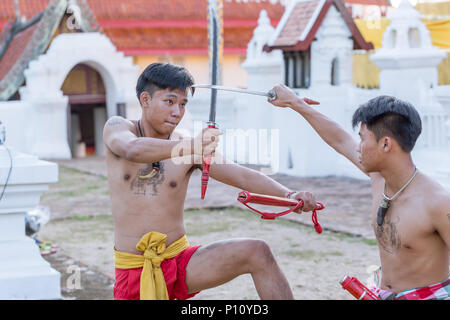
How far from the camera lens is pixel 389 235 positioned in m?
3.41

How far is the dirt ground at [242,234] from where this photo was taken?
6285 mm

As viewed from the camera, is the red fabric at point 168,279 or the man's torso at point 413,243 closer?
the man's torso at point 413,243

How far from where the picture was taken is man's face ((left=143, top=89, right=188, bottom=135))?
3.70 metres

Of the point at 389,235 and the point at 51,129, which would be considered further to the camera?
the point at 51,129

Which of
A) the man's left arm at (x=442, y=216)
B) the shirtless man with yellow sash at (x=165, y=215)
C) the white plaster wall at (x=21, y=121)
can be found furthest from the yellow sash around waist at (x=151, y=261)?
the white plaster wall at (x=21, y=121)

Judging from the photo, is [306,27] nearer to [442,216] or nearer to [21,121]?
[21,121]

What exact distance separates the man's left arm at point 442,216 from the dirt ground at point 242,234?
268 cm

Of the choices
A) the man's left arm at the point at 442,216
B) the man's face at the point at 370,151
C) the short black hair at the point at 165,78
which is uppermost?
the short black hair at the point at 165,78

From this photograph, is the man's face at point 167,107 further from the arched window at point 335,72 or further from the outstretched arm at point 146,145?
the arched window at point 335,72

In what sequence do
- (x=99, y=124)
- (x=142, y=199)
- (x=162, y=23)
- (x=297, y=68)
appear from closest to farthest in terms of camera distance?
1. (x=142, y=199)
2. (x=297, y=68)
3. (x=99, y=124)
4. (x=162, y=23)

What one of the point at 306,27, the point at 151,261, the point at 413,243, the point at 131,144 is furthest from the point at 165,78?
the point at 306,27

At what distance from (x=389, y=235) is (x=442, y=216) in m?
0.28

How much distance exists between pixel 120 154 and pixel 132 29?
18827 millimetres

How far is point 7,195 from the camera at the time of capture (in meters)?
5.22
